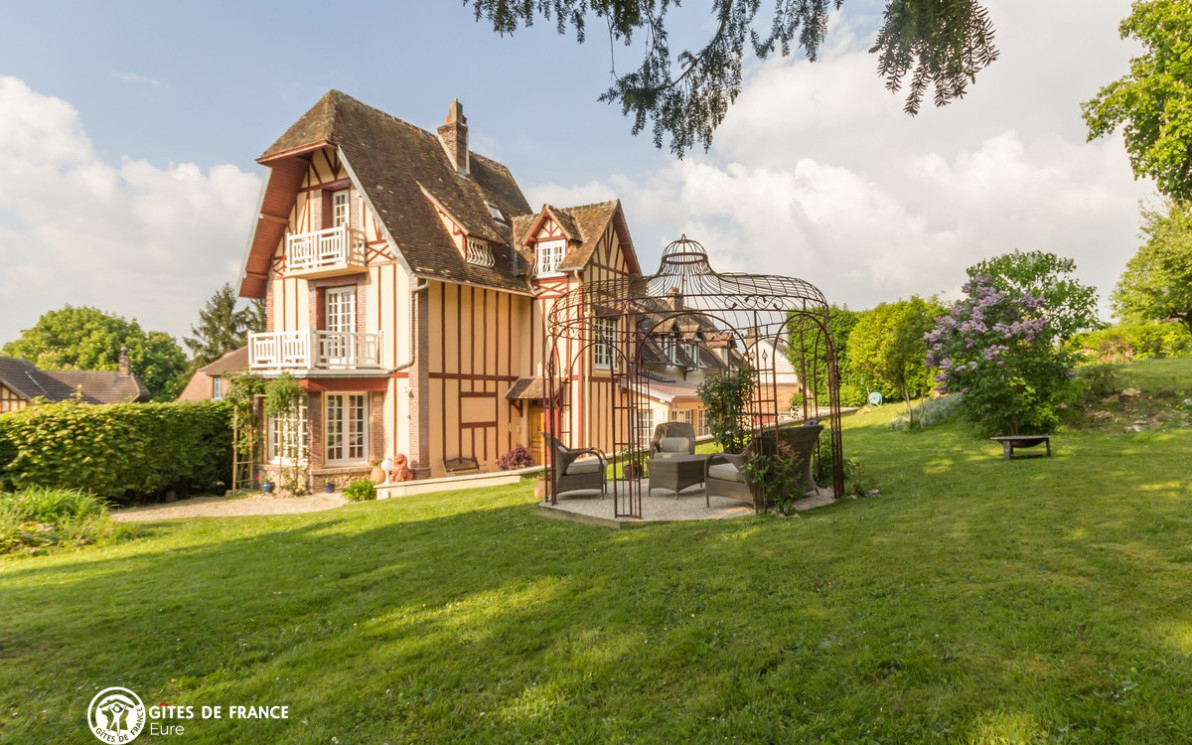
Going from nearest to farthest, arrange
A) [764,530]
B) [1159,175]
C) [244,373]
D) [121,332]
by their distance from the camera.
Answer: [764,530]
[1159,175]
[244,373]
[121,332]

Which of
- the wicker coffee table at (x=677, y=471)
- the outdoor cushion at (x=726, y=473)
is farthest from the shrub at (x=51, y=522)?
the outdoor cushion at (x=726, y=473)

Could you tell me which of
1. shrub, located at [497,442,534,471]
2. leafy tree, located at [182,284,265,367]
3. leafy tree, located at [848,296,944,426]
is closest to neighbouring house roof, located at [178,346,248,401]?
leafy tree, located at [182,284,265,367]

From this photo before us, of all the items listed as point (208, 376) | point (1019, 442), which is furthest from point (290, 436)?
point (208, 376)

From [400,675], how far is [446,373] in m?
12.8

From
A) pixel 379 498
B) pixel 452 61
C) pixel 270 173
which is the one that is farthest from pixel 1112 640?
pixel 270 173

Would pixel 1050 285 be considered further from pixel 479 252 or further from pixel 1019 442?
pixel 479 252

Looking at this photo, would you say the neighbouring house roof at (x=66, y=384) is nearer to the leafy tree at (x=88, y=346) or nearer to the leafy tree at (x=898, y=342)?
the leafy tree at (x=88, y=346)

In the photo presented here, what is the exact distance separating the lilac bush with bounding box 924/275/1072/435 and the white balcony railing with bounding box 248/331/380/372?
13.3m

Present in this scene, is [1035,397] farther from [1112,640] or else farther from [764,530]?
[1112,640]

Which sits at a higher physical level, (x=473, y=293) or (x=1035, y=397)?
(x=473, y=293)

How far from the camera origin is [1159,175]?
48.5ft

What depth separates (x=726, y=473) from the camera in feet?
27.9

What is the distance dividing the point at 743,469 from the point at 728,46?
512 cm

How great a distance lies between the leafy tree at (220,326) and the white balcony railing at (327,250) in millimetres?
21305
